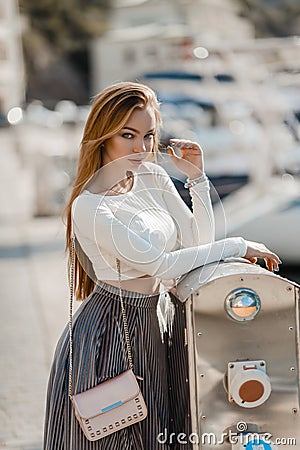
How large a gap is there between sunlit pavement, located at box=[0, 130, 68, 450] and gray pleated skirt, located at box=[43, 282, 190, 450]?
1026 mm

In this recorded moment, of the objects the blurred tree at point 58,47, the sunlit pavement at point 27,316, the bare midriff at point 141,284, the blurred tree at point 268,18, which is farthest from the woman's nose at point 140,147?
the blurred tree at point 58,47

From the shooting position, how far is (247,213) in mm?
9352

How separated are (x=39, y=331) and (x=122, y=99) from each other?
4.14 metres

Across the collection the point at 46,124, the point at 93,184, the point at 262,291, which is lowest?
the point at 46,124

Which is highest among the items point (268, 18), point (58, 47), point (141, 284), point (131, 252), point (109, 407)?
point (131, 252)

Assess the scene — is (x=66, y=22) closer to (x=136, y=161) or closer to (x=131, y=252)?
(x=136, y=161)

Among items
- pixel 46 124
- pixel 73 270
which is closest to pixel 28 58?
pixel 46 124

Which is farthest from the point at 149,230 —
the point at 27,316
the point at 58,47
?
the point at 58,47

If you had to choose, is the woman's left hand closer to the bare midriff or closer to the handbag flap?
the bare midriff

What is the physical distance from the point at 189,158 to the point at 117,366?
0.68 meters

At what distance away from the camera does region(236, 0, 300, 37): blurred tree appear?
73.7ft

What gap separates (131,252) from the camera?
8.79 ft

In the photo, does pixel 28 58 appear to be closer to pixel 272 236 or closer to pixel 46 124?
pixel 46 124

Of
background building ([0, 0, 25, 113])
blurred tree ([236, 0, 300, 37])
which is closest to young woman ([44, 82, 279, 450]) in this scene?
blurred tree ([236, 0, 300, 37])
